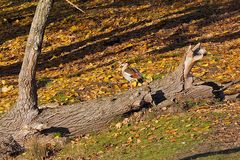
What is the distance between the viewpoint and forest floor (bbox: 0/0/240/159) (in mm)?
10844

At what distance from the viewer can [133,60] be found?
18.4m

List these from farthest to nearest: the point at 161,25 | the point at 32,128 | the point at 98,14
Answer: the point at 98,14, the point at 161,25, the point at 32,128

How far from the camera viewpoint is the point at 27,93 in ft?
39.9

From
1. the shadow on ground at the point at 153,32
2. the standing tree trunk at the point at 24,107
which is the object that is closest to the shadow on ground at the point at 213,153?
the standing tree trunk at the point at 24,107

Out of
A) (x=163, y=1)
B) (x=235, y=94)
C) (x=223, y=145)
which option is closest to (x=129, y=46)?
(x=163, y=1)

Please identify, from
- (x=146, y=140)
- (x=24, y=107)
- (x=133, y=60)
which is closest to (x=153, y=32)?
(x=133, y=60)

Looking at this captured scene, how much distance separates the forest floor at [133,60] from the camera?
10.8 m

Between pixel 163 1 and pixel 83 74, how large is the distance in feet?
29.9

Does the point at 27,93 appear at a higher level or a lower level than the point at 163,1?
higher

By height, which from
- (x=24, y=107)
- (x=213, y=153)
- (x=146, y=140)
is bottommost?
(x=146, y=140)

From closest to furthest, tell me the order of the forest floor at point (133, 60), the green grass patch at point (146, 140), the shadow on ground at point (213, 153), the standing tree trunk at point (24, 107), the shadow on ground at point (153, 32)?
1. the shadow on ground at point (213, 153)
2. the green grass patch at point (146, 140)
3. the forest floor at point (133, 60)
4. the standing tree trunk at point (24, 107)
5. the shadow on ground at point (153, 32)

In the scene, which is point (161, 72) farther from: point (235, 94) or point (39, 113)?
point (39, 113)

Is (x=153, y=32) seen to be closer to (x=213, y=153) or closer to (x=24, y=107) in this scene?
(x=24, y=107)

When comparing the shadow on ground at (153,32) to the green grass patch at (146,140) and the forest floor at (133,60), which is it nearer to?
the forest floor at (133,60)
